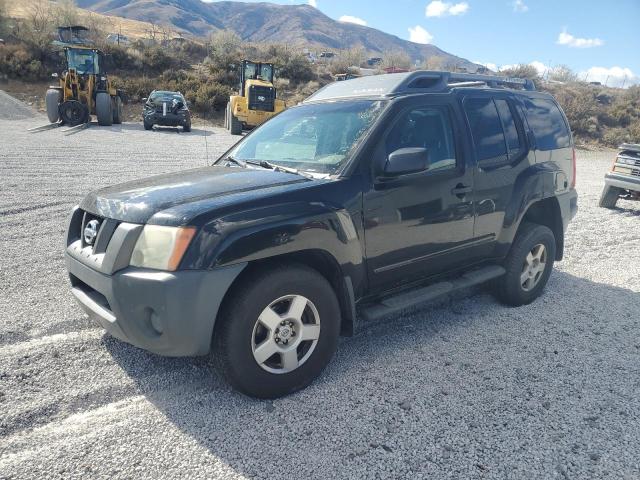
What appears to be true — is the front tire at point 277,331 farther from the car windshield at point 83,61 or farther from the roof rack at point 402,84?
the car windshield at point 83,61

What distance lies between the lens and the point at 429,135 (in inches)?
135

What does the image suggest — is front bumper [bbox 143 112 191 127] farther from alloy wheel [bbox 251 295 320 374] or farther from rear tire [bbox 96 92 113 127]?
alloy wheel [bbox 251 295 320 374]

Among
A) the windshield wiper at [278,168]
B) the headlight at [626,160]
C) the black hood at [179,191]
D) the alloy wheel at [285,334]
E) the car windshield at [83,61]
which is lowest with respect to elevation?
the alloy wheel at [285,334]

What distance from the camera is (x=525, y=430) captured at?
101 inches

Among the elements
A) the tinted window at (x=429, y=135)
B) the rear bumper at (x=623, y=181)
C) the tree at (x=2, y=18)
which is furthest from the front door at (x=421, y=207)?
the tree at (x=2, y=18)

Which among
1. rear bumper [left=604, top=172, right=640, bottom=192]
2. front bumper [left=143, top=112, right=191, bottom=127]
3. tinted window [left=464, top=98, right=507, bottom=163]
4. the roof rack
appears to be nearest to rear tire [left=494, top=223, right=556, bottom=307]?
tinted window [left=464, top=98, right=507, bottom=163]

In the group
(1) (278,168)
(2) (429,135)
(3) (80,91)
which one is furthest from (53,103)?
(2) (429,135)

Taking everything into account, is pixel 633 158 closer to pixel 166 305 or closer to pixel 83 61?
pixel 166 305

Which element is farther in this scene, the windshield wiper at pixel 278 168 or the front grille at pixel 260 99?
the front grille at pixel 260 99

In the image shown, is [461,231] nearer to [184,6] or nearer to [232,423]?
[232,423]

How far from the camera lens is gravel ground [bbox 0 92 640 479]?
2.28 metres

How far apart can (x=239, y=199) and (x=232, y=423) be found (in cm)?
125

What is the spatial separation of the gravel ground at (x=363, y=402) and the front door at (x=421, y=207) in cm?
64

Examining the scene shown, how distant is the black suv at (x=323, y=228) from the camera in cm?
241
